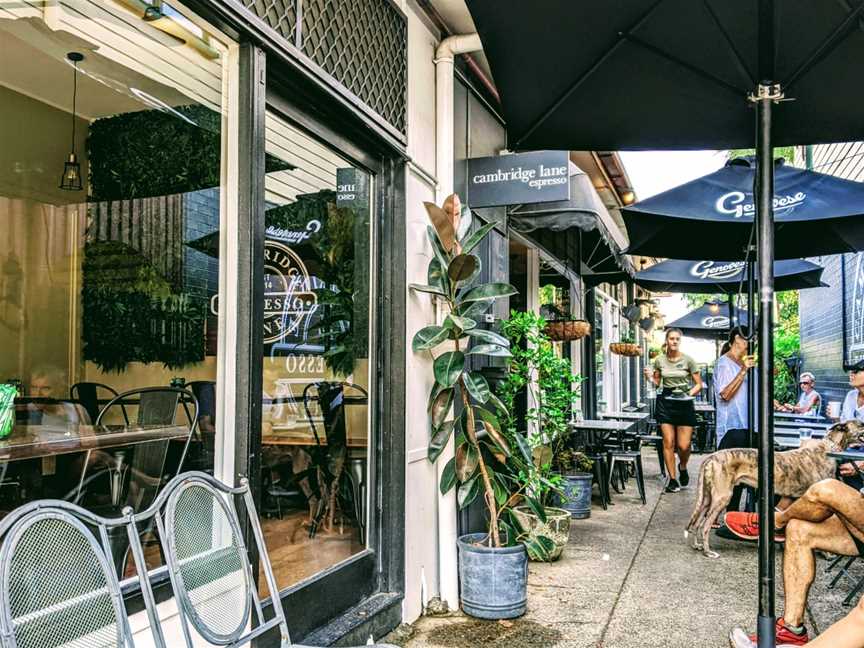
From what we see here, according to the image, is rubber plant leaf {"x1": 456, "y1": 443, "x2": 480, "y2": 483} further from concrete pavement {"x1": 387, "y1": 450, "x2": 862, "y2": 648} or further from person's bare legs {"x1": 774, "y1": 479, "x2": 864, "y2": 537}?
person's bare legs {"x1": 774, "y1": 479, "x2": 864, "y2": 537}

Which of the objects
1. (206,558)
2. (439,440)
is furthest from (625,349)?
(206,558)

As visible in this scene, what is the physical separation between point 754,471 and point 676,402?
125 inches

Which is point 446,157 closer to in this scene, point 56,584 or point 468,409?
point 468,409

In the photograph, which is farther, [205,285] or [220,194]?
[205,285]

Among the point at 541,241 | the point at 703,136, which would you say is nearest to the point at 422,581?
the point at 703,136

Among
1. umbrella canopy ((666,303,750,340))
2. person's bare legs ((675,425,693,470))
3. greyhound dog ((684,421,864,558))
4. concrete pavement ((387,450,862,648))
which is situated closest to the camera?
concrete pavement ((387,450,862,648))

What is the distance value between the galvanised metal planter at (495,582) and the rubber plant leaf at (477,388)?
82 centimetres

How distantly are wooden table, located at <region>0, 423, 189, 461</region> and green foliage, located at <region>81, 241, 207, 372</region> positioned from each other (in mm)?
1339

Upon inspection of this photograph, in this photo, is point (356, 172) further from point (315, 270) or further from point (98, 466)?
point (98, 466)

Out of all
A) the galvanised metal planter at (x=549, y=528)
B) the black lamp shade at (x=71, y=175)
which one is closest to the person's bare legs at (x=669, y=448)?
the galvanised metal planter at (x=549, y=528)

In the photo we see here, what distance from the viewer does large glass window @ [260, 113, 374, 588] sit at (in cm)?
306

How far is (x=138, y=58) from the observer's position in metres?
3.90

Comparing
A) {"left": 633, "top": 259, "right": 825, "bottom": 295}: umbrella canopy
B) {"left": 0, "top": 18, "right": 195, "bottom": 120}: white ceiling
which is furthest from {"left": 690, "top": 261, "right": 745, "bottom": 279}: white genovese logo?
{"left": 0, "top": 18, "right": 195, "bottom": 120}: white ceiling

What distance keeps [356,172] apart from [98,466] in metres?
1.82
